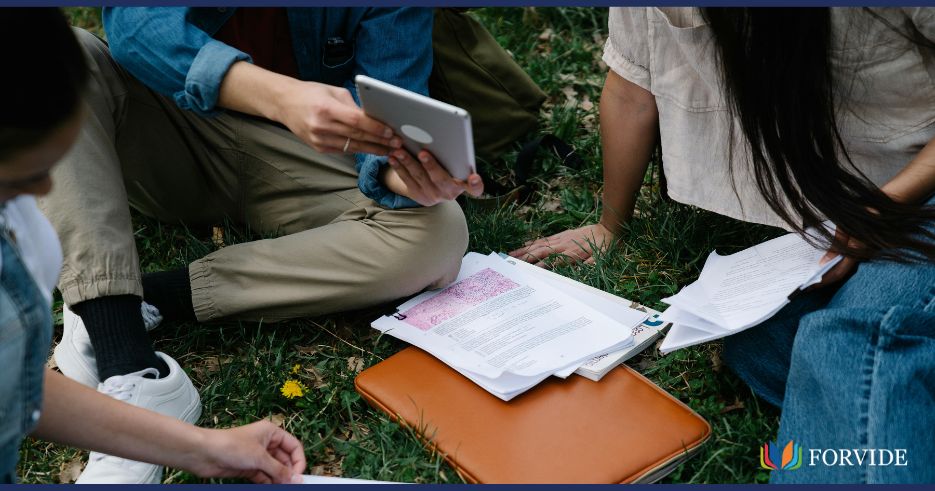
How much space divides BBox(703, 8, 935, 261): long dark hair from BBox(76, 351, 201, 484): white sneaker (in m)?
1.38

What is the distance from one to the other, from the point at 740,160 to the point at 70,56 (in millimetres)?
1549

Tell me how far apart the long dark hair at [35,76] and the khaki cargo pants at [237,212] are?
87 centimetres

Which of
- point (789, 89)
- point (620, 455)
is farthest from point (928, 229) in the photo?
point (620, 455)

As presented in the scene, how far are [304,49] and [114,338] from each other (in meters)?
0.84

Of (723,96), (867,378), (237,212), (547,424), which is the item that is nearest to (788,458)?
(867,378)

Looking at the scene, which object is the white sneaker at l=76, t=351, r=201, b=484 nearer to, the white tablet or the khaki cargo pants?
the khaki cargo pants

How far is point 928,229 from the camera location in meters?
1.86

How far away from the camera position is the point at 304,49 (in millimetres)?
2270

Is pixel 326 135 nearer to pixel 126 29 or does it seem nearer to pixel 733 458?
pixel 126 29

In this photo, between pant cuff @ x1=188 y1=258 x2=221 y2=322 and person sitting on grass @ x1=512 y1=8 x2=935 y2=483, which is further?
pant cuff @ x1=188 y1=258 x2=221 y2=322

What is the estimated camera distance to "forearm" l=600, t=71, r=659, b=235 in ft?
7.75

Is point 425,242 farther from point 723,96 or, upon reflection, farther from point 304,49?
point 723,96

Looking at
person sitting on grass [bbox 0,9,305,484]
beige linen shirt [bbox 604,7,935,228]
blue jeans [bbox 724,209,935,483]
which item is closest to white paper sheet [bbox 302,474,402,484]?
person sitting on grass [bbox 0,9,305,484]

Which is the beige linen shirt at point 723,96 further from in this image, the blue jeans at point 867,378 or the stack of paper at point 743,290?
the blue jeans at point 867,378
